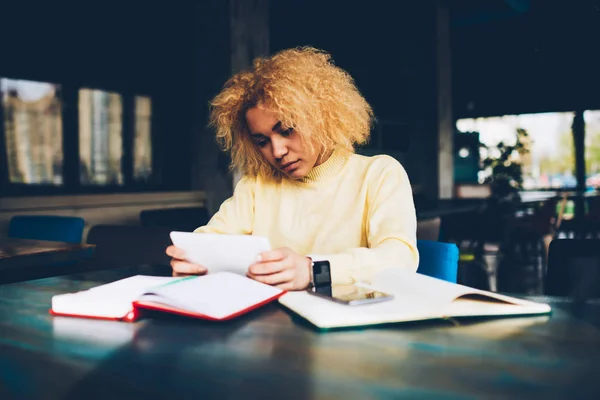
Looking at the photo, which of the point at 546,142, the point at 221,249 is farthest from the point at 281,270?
the point at 546,142

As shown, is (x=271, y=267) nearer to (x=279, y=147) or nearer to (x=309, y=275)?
(x=309, y=275)

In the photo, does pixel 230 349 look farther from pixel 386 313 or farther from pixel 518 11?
pixel 518 11

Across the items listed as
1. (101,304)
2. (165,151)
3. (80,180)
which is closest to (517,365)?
(101,304)

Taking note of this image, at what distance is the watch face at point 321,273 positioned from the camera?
1201mm

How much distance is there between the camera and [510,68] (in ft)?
37.3

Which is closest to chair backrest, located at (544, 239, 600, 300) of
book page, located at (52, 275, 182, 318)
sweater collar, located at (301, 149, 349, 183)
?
sweater collar, located at (301, 149, 349, 183)

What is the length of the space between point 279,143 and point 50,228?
1.97 metres

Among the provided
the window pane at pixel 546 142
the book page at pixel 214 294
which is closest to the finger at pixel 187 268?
the book page at pixel 214 294

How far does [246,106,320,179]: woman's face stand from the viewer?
5.41ft

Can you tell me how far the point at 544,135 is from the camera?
11750mm

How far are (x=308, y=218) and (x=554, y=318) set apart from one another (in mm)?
933

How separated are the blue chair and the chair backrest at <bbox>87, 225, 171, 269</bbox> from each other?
99 cm

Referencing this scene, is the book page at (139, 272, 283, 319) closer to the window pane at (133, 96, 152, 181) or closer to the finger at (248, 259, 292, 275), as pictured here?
the finger at (248, 259, 292, 275)

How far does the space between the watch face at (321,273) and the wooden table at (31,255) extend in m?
1.33
